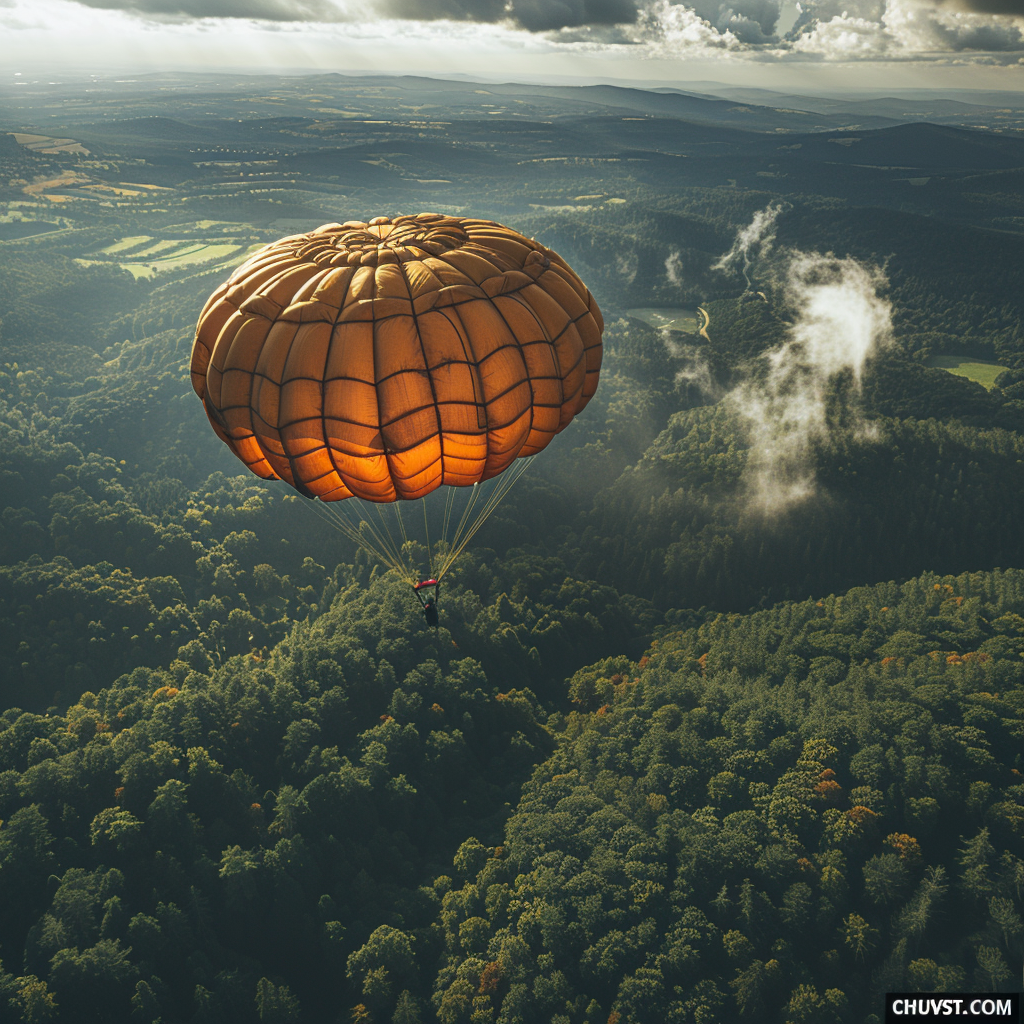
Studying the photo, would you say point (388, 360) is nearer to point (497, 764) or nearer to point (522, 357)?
point (522, 357)

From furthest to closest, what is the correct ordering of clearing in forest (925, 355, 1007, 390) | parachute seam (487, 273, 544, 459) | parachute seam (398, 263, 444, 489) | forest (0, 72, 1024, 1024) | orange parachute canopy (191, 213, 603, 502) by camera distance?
clearing in forest (925, 355, 1007, 390) → forest (0, 72, 1024, 1024) → parachute seam (487, 273, 544, 459) → parachute seam (398, 263, 444, 489) → orange parachute canopy (191, 213, 603, 502)

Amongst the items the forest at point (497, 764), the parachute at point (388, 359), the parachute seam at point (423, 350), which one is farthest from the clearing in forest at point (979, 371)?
the parachute seam at point (423, 350)

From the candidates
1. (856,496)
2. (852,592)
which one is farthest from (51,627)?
(856,496)

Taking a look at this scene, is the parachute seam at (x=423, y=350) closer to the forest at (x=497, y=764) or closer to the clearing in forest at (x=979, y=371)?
the forest at (x=497, y=764)

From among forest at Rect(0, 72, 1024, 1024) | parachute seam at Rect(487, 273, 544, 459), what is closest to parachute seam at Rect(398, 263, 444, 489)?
parachute seam at Rect(487, 273, 544, 459)

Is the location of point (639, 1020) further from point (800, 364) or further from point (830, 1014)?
point (800, 364)

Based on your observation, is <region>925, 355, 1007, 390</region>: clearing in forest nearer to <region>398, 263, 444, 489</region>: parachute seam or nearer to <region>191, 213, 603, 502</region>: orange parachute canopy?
<region>191, 213, 603, 502</region>: orange parachute canopy

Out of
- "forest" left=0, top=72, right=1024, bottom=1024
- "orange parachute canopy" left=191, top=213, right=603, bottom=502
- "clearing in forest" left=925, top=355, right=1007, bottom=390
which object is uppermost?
"orange parachute canopy" left=191, top=213, right=603, bottom=502
